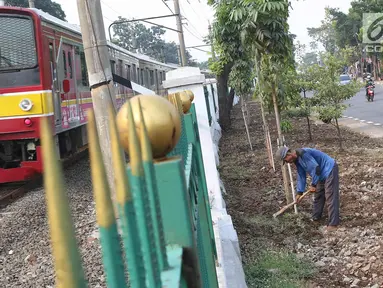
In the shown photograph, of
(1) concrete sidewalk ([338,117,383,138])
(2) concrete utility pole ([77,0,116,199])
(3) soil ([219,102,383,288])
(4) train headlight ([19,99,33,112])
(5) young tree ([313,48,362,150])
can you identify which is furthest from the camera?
(1) concrete sidewalk ([338,117,383,138])

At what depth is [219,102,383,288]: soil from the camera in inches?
191

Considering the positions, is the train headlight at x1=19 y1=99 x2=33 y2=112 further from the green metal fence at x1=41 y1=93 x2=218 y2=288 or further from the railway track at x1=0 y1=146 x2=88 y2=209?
the green metal fence at x1=41 y1=93 x2=218 y2=288

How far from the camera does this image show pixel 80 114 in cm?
998

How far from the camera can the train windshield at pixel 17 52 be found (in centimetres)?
779

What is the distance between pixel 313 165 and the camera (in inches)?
252

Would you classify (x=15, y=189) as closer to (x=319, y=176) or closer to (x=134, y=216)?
(x=319, y=176)

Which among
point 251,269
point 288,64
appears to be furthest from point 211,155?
point 288,64

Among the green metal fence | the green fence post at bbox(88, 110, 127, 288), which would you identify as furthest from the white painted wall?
the green fence post at bbox(88, 110, 127, 288)

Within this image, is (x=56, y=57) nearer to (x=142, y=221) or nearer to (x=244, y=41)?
(x=244, y=41)

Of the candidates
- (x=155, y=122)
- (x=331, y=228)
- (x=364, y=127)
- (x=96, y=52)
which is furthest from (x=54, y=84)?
(x=364, y=127)

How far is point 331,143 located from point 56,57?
23.0ft

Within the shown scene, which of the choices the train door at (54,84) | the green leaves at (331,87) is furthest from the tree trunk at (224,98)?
the train door at (54,84)

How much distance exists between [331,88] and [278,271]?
698 centimetres

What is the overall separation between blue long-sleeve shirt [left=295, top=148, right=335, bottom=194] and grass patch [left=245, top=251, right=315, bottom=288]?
1561 millimetres
